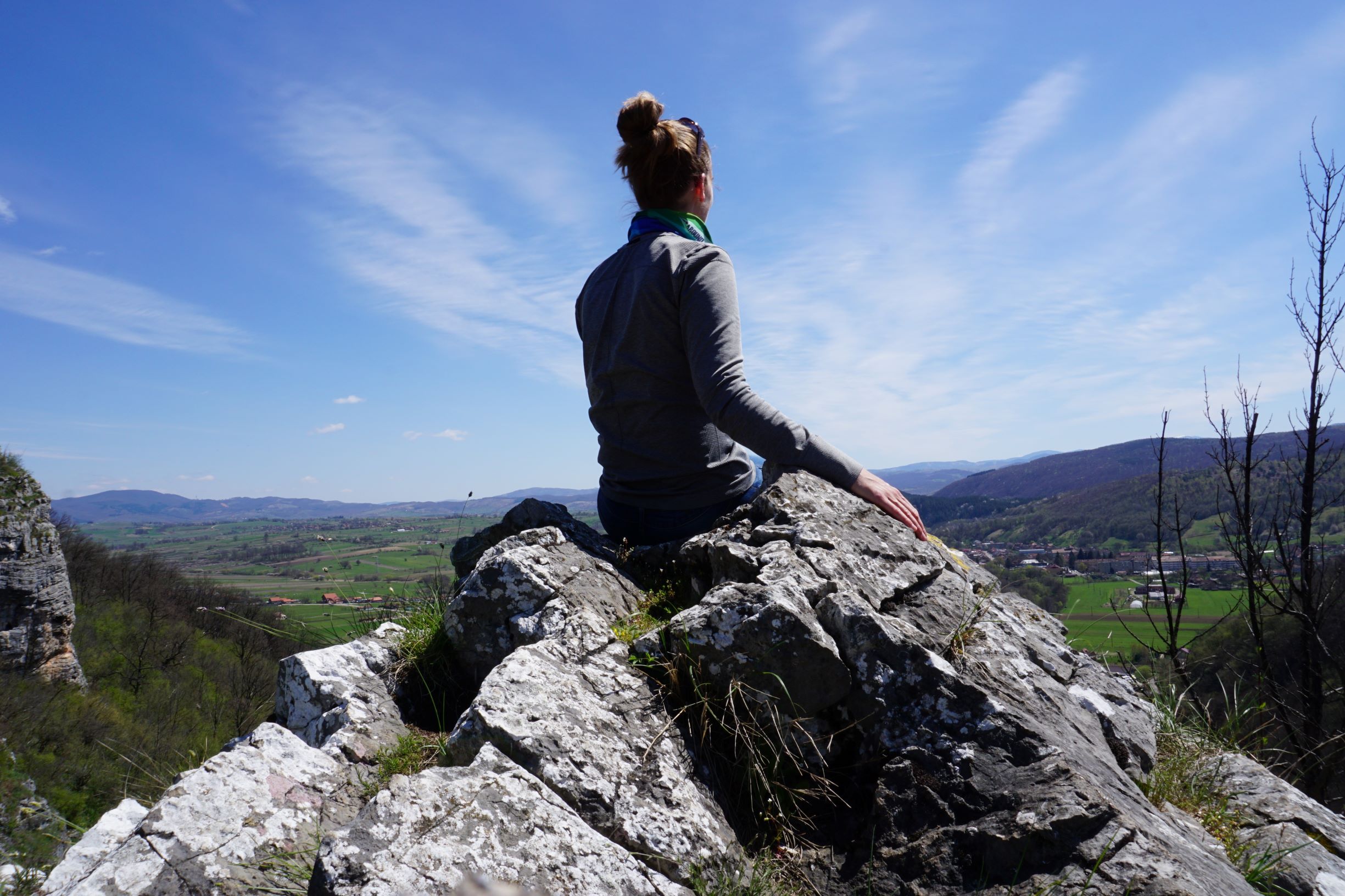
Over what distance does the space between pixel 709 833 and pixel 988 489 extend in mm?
104213

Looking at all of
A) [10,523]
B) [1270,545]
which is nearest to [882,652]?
[1270,545]

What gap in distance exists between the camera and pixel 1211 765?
3.64 meters

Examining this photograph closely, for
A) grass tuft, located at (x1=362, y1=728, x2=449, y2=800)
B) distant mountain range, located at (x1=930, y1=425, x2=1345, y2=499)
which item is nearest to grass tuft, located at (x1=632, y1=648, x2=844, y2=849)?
grass tuft, located at (x1=362, y1=728, x2=449, y2=800)

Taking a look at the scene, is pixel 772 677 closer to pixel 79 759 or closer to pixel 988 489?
pixel 79 759

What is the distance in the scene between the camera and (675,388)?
12.9 feet

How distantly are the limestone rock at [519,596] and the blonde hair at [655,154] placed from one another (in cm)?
217

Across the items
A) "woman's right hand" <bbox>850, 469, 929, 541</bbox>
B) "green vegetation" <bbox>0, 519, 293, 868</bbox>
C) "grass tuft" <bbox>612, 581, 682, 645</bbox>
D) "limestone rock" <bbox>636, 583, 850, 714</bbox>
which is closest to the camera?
"limestone rock" <bbox>636, 583, 850, 714</bbox>

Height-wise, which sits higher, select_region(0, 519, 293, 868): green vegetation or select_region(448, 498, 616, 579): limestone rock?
select_region(448, 498, 616, 579): limestone rock

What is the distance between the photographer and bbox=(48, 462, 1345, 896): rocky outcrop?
2025mm

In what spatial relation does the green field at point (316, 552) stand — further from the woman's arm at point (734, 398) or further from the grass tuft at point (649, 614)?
the woman's arm at point (734, 398)

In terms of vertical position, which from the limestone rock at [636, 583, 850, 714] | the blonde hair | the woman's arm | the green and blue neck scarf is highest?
the blonde hair

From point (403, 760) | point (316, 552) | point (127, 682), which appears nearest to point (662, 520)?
point (403, 760)

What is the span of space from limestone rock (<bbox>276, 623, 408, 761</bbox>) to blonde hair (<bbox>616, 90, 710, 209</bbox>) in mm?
3034

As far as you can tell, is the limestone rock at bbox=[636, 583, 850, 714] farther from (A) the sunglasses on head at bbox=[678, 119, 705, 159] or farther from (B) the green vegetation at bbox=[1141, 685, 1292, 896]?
(A) the sunglasses on head at bbox=[678, 119, 705, 159]
